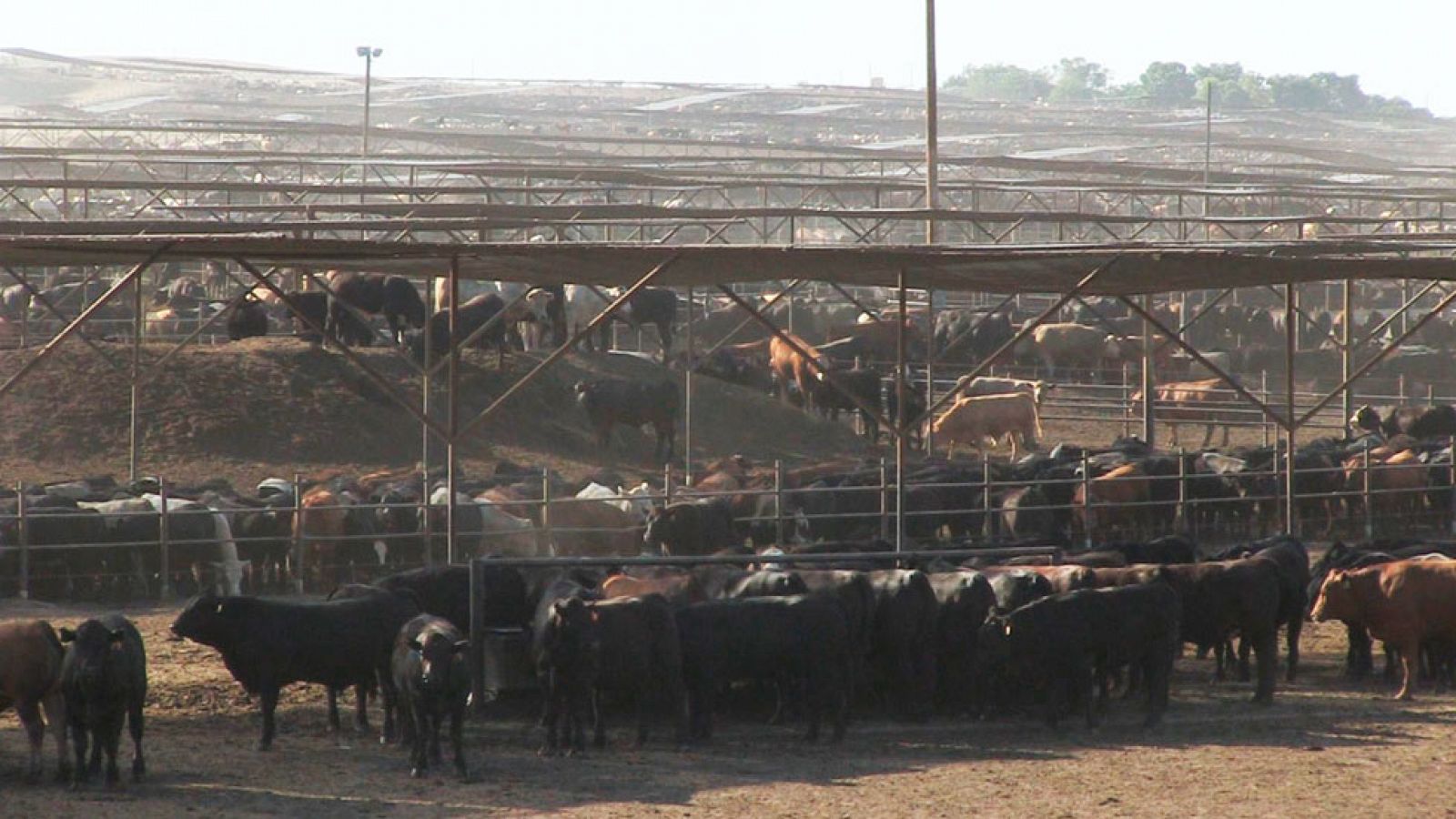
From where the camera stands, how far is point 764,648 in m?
13.3

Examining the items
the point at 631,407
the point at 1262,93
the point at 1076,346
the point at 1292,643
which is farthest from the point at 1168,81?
the point at 1292,643

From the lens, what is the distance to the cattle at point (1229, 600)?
14.8 metres

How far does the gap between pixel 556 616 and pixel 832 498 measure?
999cm

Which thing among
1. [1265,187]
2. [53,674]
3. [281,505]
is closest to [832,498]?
[281,505]

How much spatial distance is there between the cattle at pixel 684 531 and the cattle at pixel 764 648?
26.2 feet

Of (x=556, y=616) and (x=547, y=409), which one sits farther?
(x=547, y=409)

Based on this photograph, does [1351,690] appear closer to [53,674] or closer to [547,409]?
[53,674]

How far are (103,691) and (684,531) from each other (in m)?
10.3

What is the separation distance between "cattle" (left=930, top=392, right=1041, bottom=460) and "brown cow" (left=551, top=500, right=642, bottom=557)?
938cm

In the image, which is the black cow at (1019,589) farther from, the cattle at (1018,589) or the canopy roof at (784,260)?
Result: the canopy roof at (784,260)

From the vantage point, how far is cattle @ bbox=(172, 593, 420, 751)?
13.0 m

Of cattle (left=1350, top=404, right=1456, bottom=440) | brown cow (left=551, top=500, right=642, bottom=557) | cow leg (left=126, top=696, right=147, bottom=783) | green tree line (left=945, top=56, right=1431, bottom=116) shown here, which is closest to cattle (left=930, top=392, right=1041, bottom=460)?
cattle (left=1350, top=404, right=1456, bottom=440)

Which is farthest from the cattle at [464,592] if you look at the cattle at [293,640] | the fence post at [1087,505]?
the fence post at [1087,505]

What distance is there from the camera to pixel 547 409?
30.6m
